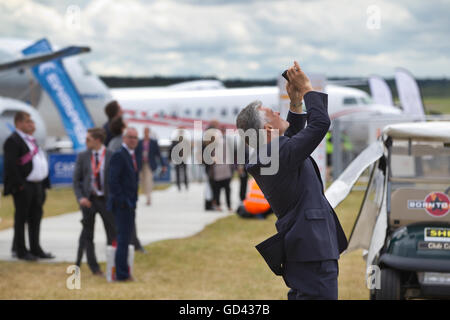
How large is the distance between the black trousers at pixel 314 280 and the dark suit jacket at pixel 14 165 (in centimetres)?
638

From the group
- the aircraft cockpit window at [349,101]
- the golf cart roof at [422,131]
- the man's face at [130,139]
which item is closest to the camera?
the golf cart roof at [422,131]

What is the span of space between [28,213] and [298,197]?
6705 millimetres

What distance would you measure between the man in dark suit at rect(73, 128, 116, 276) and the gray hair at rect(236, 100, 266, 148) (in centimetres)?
498

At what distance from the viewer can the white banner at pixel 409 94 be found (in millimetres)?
30045

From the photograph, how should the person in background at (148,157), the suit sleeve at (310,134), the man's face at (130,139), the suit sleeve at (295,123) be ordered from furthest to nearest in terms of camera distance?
1. the person in background at (148,157)
2. the man's face at (130,139)
3. the suit sleeve at (295,123)
4. the suit sleeve at (310,134)

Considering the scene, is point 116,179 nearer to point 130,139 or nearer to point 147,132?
point 130,139

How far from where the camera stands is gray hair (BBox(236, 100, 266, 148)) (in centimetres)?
365

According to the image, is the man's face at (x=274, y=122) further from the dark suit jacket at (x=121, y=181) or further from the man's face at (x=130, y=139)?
the man's face at (x=130, y=139)

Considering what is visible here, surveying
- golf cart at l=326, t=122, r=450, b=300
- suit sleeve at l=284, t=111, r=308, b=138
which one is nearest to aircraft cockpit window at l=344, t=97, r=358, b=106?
golf cart at l=326, t=122, r=450, b=300

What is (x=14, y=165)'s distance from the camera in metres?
9.27

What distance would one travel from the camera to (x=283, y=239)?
3750 mm

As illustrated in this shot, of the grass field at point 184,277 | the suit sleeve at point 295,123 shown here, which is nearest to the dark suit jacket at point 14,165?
the grass field at point 184,277

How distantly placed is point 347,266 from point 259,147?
5.88m

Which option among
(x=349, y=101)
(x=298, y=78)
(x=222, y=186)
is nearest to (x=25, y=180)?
(x=298, y=78)
